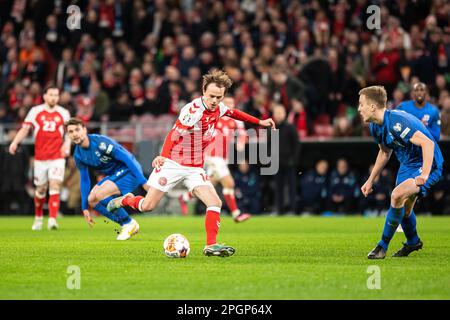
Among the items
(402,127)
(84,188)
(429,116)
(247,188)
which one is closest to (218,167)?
(247,188)

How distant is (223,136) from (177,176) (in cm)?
853

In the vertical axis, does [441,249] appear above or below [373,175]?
below

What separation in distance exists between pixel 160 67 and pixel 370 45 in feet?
19.2

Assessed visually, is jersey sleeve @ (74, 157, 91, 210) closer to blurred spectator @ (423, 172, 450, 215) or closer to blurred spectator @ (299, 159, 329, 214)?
blurred spectator @ (299, 159, 329, 214)

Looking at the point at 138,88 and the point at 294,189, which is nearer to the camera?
the point at 294,189

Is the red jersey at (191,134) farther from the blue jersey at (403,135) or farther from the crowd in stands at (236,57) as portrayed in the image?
the crowd in stands at (236,57)

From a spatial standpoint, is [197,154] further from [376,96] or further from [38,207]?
[38,207]

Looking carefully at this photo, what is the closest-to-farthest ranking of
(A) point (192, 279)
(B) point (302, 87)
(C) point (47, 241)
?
(A) point (192, 279), (C) point (47, 241), (B) point (302, 87)

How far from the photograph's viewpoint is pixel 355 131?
21250 mm

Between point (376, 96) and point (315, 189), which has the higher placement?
point (376, 96)

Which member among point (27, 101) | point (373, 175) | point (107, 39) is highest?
point (107, 39)

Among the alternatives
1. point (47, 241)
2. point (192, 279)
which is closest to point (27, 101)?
point (47, 241)

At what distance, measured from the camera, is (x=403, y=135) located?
954 cm

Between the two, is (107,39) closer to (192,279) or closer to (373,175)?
(373,175)
